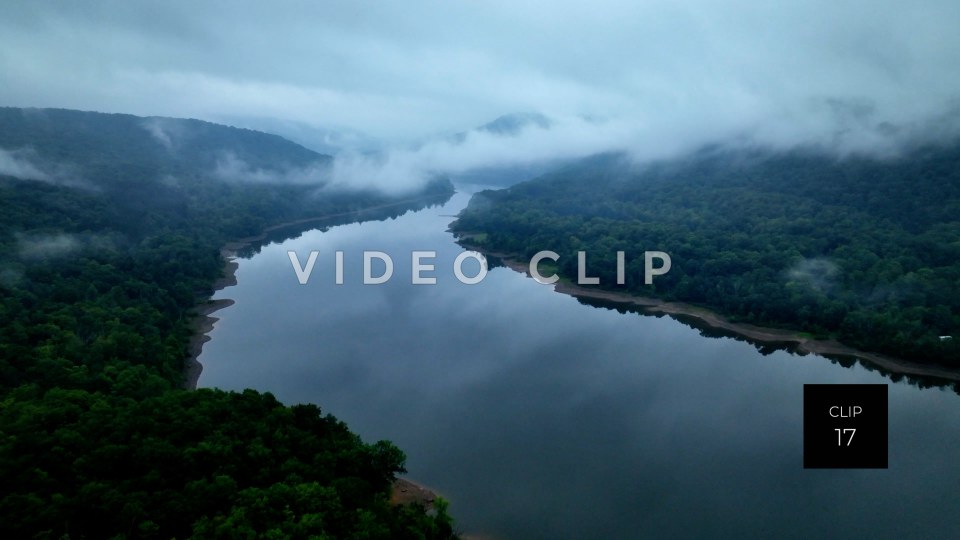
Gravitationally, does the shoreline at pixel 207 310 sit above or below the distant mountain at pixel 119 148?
below

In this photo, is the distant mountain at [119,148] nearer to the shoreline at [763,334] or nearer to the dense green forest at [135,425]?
the dense green forest at [135,425]

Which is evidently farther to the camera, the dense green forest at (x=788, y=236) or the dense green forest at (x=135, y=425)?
the dense green forest at (x=788, y=236)

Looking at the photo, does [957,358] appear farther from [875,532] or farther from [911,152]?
[911,152]

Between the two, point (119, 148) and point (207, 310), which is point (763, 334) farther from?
point (119, 148)

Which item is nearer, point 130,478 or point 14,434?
point 130,478

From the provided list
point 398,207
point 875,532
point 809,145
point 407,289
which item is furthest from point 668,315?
point 398,207

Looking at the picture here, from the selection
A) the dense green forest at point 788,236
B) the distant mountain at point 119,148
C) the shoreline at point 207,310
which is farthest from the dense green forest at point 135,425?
the dense green forest at point 788,236
